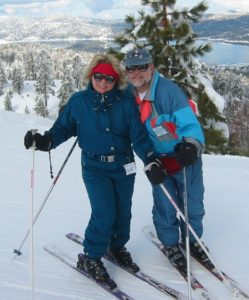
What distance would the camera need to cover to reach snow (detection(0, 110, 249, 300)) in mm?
3365

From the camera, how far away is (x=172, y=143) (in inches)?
129

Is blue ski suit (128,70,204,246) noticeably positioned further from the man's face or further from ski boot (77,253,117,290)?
ski boot (77,253,117,290)

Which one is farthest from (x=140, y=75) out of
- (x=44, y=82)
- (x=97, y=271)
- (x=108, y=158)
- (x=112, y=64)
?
(x=44, y=82)

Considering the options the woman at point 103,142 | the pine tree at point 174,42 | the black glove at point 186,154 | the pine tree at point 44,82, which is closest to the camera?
the black glove at point 186,154

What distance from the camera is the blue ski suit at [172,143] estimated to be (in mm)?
3096

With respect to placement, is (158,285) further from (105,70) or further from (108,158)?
(105,70)

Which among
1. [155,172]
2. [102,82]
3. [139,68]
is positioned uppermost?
[139,68]

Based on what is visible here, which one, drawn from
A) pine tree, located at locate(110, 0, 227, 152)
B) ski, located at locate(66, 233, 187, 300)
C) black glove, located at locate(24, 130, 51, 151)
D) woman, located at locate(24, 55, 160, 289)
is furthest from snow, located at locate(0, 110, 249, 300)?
pine tree, located at locate(110, 0, 227, 152)

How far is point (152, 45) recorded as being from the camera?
12766 mm

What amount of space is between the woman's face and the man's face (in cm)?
14

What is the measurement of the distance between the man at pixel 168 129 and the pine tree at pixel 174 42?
A: 913cm

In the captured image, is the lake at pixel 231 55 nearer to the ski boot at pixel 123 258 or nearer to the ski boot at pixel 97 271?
the ski boot at pixel 123 258

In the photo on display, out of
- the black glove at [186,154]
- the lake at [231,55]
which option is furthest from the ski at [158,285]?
the lake at [231,55]

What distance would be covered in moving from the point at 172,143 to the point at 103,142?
0.54m
